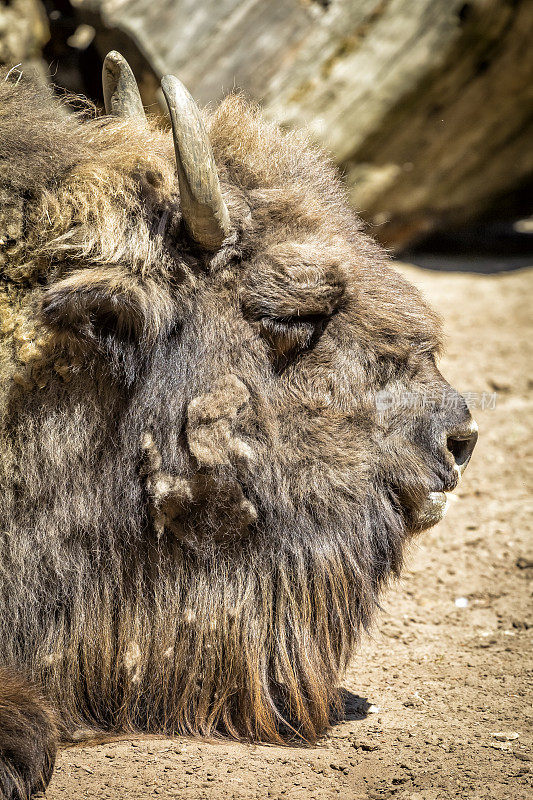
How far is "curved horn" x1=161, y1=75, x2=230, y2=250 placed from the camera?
7.48ft

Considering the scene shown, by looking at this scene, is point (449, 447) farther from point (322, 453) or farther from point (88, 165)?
point (88, 165)

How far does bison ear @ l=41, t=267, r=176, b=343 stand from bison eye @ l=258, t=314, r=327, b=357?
1.00 ft

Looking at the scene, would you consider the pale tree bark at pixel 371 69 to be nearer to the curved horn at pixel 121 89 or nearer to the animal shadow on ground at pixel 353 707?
the curved horn at pixel 121 89

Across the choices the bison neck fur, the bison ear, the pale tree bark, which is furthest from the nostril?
the pale tree bark

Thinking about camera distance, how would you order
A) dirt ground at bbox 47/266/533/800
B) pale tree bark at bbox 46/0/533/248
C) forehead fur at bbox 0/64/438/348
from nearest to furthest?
dirt ground at bbox 47/266/533/800 < forehead fur at bbox 0/64/438/348 < pale tree bark at bbox 46/0/533/248

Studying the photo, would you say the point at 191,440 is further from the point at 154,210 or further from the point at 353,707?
the point at 353,707

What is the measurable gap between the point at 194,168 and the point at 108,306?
47cm

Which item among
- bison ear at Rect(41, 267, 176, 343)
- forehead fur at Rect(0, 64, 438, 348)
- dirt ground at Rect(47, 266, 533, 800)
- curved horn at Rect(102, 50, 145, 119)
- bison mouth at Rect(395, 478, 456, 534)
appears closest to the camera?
dirt ground at Rect(47, 266, 533, 800)

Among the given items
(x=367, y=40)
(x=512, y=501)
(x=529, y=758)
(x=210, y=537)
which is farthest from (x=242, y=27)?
(x=529, y=758)

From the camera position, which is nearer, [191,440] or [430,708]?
[191,440]

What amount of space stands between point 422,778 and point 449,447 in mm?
1015

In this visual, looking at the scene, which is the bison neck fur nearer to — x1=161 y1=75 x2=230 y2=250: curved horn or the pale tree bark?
x1=161 y1=75 x2=230 y2=250: curved horn

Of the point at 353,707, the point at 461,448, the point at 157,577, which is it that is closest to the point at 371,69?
the point at 461,448

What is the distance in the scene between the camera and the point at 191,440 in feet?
8.14
